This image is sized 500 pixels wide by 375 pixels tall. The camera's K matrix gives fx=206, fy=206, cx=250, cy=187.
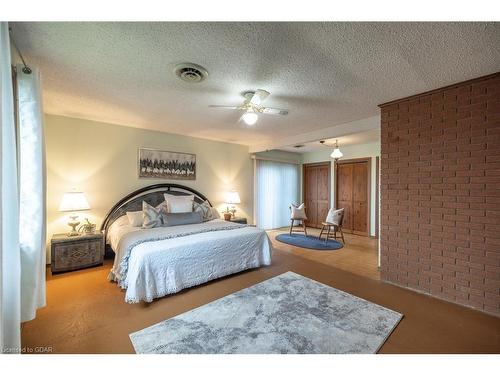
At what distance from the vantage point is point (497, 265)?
2.01 meters

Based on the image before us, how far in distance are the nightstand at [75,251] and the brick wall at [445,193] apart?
4.19m

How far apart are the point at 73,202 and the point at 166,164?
64.5 inches

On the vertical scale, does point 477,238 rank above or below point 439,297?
above

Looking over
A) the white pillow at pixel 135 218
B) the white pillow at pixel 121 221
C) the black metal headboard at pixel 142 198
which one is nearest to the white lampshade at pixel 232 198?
the black metal headboard at pixel 142 198

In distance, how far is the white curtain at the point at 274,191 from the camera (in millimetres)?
5961

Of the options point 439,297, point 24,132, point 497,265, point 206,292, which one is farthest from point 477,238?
point 24,132

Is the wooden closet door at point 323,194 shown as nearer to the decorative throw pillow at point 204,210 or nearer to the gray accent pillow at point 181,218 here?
the decorative throw pillow at point 204,210

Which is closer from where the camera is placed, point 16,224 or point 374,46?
point 16,224

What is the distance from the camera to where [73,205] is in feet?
9.96

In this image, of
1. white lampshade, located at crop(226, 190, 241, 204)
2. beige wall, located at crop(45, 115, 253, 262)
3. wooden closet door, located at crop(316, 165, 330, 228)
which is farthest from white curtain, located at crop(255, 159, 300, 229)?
beige wall, located at crop(45, 115, 253, 262)

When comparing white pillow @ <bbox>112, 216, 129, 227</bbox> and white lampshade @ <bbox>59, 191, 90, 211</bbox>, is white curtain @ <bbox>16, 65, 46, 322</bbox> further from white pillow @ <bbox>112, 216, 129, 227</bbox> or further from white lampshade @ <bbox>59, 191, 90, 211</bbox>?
white pillow @ <bbox>112, 216, 129, 227</bbox>

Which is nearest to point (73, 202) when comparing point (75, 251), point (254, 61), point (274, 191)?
point (75, 251)

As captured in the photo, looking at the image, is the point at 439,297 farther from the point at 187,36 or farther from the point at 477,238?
the point at 187,36

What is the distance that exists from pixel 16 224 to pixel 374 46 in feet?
9.18
